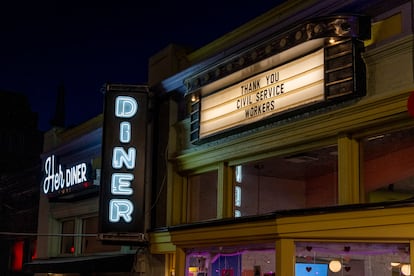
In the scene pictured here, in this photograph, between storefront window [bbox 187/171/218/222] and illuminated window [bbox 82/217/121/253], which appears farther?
illuminated window [bbox 82/217/121/253]

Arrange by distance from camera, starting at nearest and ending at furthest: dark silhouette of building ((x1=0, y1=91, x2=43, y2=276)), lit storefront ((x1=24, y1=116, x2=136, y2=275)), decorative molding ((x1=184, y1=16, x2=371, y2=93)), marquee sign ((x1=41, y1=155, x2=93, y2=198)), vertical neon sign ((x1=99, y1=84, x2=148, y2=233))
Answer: decorative molding ((x1=184, y1=16, x2=371, y2=93)) < vertical neon sign ((x1=99, y1=84, x2=148, y2=233)) < lit storefront ((x1=24, y1=116, x2=136, y2=275)) < marquee sign ((x1=41, y1=155, x2=93, y2=198)) < dark silhouette of building ((x1=0, y1=91, x2=43, y2=276))

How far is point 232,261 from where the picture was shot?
11.6 m

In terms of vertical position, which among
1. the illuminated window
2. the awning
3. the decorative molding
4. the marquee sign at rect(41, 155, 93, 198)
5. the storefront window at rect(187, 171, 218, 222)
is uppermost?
the decorative molding

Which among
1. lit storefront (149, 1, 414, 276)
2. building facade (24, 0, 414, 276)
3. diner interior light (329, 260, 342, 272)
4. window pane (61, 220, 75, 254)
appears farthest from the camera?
window pane (61, 220, 75, 254)

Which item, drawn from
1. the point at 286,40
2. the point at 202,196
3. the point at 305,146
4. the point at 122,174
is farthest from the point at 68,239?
the point at 286,40

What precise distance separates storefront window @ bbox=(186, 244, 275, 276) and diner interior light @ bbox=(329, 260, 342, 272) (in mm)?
1202

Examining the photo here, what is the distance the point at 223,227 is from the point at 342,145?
2611 mm

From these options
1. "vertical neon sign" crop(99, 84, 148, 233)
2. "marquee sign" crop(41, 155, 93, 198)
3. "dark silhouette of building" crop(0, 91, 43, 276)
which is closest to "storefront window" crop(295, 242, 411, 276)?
"vertical neon sign" crop(99, 84, 148, 233)

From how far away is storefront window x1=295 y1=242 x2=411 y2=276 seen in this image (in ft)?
27.9

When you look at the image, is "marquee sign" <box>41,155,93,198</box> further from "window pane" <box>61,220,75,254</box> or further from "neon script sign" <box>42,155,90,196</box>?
"window pane" <box>61,220,75,254</box>

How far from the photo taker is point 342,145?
32.5ft

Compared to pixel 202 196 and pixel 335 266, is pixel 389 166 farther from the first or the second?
pixel 202 196

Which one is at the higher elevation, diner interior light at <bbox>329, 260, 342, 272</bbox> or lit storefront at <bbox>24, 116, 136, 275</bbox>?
lit storefront at <bbox>24, 116, 136, 275</bbox>

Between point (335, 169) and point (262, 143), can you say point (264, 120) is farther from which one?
point (335, 169)
